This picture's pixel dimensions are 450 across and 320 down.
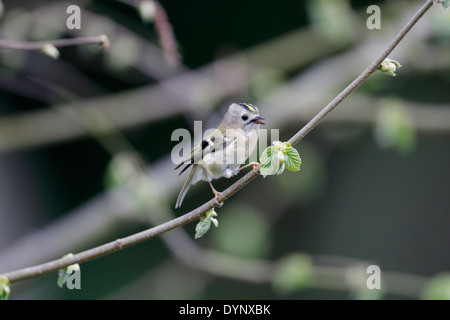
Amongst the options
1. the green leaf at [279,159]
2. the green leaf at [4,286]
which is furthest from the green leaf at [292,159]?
the green leaf at [4,286]

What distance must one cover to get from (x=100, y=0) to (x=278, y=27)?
1.84 metres

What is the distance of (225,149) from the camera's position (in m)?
2.79

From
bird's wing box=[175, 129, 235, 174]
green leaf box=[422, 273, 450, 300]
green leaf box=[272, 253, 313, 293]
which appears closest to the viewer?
bird's wing box=[175, 129, 235, 174]

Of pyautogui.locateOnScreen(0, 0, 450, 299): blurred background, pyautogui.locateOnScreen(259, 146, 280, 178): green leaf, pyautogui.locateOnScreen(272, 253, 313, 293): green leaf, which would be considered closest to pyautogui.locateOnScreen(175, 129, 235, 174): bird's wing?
pyautogui.locateOnScreen(0, 0, 450, 299): blurred background

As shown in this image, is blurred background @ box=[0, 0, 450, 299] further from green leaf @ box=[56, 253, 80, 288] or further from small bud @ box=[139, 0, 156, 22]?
green leaf @ box=[56, 253, 80, 288]

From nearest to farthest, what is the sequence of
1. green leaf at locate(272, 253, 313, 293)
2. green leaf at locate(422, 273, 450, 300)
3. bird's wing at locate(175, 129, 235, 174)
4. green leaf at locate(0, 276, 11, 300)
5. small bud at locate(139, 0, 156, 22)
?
green leaf at locate(0, 276, 11, 300) < small bud at locate(139, 0, 156, 22) < bird's wing at locate(175, 129, 235, 174) < green leaf at locate(422, 273, 450, 300) < green leaf at locate(272, 253, 313, 293)

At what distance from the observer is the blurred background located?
166 inches

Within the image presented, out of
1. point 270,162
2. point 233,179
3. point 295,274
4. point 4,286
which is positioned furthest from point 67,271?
point 233,179

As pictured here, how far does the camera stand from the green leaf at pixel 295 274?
3803 millimetres

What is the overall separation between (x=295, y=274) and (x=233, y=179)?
1696 millimetres

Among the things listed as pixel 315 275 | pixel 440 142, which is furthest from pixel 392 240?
pixel 315 275

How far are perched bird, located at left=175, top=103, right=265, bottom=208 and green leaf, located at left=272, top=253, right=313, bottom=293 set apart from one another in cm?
123

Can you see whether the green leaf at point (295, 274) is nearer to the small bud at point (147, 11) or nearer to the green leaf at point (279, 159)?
the small bud at point (147, 11)

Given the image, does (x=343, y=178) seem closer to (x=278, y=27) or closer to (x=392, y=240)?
(x=392, y=240)
